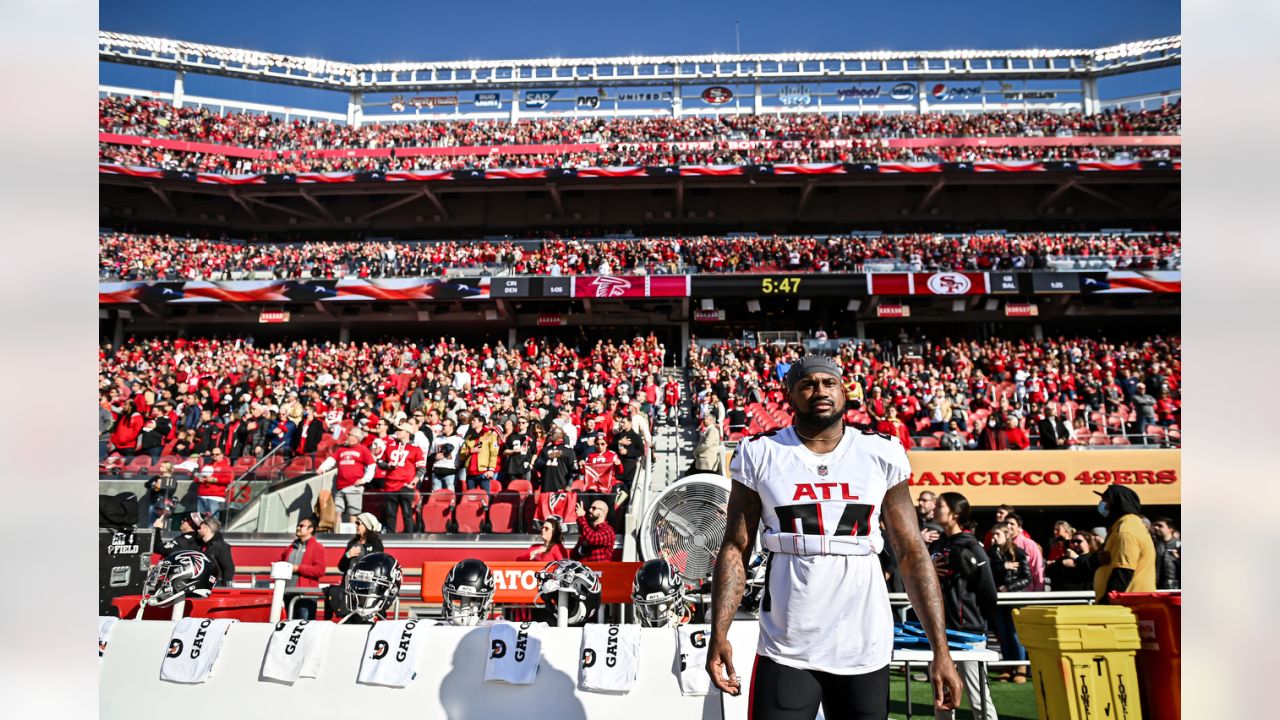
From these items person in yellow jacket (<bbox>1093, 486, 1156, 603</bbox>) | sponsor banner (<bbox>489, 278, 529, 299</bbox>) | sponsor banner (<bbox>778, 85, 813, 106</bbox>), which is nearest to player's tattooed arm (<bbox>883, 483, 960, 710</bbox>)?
person in yellow jacket (<bbox>1093, 486, 1156, 603</bbox>)

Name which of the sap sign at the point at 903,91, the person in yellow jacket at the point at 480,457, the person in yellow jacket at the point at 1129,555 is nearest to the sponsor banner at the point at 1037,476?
the person in yellow jacket at the point at 480,457

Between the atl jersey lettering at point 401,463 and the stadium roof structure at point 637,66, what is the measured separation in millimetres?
35016

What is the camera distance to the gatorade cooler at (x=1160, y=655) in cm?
436

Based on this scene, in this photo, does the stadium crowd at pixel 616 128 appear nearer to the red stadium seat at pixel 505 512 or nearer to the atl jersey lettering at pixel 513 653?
the red stadium seat at pixel 505 512

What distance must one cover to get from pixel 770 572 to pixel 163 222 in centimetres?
3964

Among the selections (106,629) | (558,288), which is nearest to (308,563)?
(106,629)

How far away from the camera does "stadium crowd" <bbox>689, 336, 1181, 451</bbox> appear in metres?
14.3

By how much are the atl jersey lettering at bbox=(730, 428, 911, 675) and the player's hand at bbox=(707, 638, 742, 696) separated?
145 mm

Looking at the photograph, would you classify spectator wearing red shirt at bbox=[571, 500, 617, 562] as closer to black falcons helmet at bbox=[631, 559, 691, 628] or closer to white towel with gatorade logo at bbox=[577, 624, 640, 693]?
black falcons helmet at bbox=[631, 559, 691, 628]

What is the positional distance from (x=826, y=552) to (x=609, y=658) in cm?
205

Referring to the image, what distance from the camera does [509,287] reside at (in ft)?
86.4
